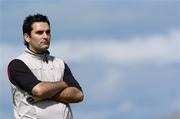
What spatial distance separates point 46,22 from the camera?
32.5 ft

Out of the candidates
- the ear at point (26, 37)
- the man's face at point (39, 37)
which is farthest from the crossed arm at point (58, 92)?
the ear at point (26, 37)

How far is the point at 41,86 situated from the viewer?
9.56 meters

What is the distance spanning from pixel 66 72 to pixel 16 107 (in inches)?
32.1

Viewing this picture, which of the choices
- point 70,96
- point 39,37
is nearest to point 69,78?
point 70,96

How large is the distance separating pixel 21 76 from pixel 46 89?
0.37 meters

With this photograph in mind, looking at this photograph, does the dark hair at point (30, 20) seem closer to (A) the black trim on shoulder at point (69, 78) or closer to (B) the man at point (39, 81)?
(B) the man at point (39, 81)

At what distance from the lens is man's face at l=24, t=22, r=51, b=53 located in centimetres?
974

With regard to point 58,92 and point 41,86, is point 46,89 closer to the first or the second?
point 41,86

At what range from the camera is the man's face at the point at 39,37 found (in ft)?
32.0

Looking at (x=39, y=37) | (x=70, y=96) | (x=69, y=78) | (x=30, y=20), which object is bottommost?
(x=70, y=96)

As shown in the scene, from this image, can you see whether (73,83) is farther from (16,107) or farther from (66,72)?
(16,107)

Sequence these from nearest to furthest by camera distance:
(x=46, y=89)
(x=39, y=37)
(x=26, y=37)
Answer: (x=46, y=89) < (x=39, y=37) < (x=26, y=37)

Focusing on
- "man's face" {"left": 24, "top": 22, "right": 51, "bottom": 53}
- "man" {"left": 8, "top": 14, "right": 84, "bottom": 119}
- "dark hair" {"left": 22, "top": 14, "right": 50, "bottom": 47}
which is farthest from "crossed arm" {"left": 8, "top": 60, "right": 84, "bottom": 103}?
"dark hair" {"left": 22, "top": 14, "right": 50, "bottom": 47}

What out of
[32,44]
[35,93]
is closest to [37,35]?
[32,44]
